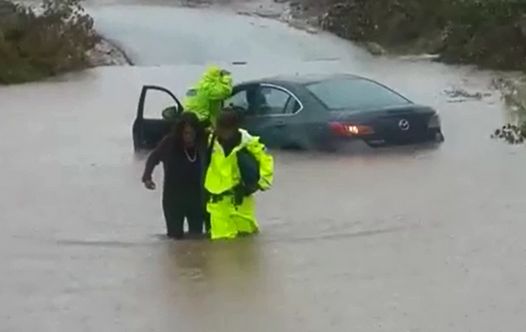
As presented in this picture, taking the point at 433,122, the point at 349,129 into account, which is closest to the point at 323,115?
the point at 349,129

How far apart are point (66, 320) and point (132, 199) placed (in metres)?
6.68

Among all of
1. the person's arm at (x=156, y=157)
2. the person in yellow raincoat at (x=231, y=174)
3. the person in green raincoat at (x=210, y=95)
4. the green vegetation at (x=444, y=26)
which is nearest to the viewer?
the person in yellow raincoat at (x=231, y=174)

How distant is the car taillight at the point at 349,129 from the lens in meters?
19.8

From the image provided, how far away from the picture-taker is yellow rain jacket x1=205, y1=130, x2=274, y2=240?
13312 millimetres

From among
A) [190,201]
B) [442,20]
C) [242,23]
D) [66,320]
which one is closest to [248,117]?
[190,201]

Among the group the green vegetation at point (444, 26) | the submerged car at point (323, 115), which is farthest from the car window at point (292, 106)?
the green vegetation at point (444, 26)

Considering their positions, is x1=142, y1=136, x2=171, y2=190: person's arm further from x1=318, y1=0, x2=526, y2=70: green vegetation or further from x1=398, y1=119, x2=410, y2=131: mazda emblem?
x1=318, y1=0, x2=526, y2=70: green vegetation

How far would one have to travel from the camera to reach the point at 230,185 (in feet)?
43.8

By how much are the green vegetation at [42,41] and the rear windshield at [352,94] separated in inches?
659

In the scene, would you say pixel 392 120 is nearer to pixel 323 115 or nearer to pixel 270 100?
pixel 323 115

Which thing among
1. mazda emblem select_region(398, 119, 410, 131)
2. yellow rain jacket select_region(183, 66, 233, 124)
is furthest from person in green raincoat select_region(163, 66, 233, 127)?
mazda emblem select_region(398, 119, 410, 131)

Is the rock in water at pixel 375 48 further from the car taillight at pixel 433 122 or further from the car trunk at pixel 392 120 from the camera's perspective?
the car trunk at pixel 392 120

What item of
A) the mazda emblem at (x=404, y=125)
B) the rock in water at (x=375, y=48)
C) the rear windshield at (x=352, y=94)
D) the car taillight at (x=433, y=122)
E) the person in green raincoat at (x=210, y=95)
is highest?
the person in green raincoat at (x=210, y=95)

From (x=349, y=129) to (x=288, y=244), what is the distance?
619 cm
